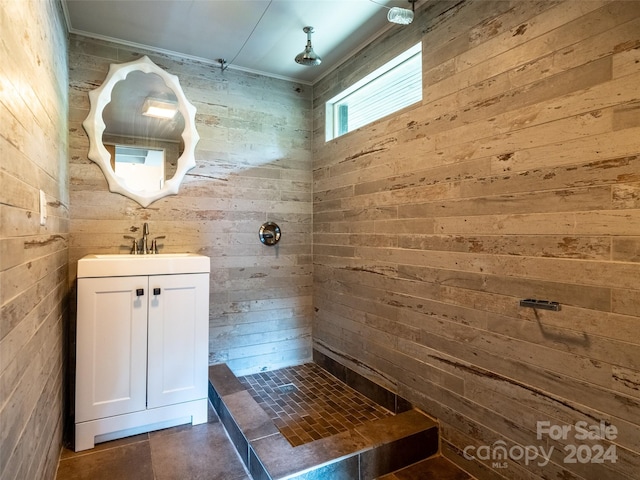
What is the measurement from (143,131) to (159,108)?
0.21 metres

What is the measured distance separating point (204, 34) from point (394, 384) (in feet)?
8.21

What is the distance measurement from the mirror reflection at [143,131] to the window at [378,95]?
119 centimetres

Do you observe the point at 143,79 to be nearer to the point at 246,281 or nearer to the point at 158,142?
the point at 158,142

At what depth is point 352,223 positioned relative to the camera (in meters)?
2.61

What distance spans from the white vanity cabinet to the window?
5.07ft

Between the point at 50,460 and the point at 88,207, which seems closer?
the point at 50,460

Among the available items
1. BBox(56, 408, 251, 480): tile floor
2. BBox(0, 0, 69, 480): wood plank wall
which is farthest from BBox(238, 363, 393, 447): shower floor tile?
BBox(0, 0, 69, 480): wood plank wall

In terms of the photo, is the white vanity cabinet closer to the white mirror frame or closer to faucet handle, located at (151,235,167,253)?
faucet handle, located at (151,235,167,253)

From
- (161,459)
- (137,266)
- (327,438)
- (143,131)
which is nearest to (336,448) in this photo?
(327,438)

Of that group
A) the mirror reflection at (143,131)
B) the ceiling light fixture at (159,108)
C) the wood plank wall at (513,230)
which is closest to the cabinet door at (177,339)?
the mirror reflection at (143,131)

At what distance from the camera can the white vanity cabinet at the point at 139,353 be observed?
1.93 meters

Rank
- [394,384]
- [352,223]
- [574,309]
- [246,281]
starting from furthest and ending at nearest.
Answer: [246,281], [352,223], [394,384], [574,309]

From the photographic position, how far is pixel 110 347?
1975 millimetres

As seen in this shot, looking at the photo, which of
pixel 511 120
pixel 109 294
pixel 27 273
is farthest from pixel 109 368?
pixel 511 120
